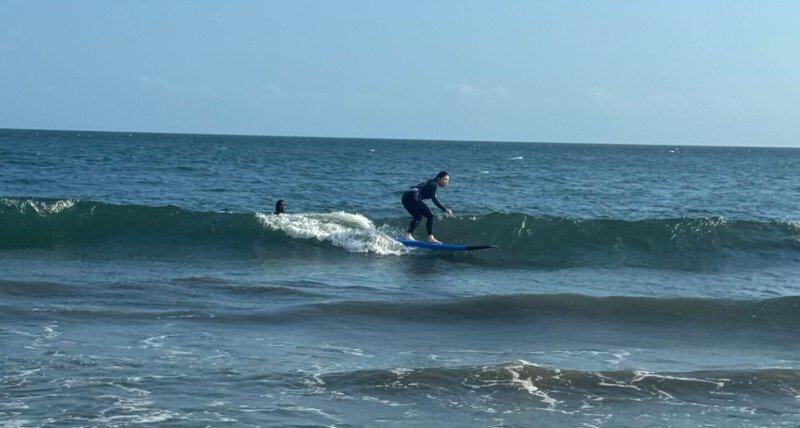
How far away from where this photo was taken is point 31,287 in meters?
14.9

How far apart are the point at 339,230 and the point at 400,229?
1.92m

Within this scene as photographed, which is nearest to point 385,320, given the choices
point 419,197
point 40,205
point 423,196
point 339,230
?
point 423,196

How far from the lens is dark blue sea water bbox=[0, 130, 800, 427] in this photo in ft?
30.9

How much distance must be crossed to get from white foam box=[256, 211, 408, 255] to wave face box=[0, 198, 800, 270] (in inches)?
0.9

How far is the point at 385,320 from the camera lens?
44.9 ft

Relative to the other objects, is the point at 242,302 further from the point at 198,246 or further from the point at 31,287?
the point at 198,246

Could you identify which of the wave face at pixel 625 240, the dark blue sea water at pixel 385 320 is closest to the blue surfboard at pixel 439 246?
the dark blue sea water at pixel 385 320

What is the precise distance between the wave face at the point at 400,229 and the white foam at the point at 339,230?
23 mm

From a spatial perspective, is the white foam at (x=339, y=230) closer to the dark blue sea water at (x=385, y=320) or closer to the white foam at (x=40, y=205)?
the dark blue sea water at (x=385, y=320)

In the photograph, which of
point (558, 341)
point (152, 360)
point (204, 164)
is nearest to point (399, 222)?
point (558, 341)

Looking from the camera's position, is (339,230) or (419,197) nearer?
(419,197)

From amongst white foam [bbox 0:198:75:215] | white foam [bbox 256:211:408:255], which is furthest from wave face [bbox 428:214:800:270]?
white foam [bbox 0:198:75:215]

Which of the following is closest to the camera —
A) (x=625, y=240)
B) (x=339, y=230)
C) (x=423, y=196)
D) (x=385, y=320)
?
(x=385, y=320)

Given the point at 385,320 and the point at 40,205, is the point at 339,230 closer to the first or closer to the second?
the point at 40,205
